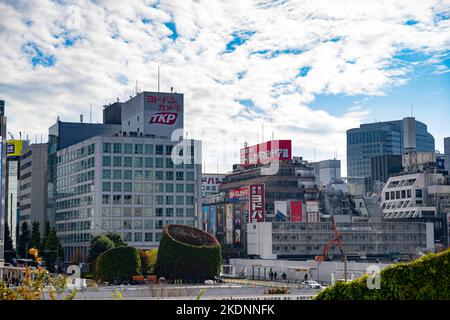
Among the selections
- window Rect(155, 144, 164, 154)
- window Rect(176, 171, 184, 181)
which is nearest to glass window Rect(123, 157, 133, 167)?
window Rect(155, 144, 164, 154)

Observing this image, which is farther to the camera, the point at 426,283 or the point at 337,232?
the point at 337,232

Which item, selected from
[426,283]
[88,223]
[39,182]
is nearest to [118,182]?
[88,223]

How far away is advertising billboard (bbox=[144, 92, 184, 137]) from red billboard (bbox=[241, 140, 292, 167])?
2963 centimetres

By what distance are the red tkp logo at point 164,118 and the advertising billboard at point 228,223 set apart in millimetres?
25799

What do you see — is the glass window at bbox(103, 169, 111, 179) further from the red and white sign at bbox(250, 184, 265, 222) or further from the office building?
the office building

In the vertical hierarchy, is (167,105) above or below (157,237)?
above

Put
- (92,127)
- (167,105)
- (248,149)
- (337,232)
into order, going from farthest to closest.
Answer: (248,149) < (92,127) < (167,105) < (337,232)

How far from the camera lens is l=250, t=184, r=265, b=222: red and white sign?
162 m

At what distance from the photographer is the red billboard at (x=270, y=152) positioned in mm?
185375

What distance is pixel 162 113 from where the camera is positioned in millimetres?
167875

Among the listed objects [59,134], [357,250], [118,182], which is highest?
[59,134]

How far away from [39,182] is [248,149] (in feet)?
190
